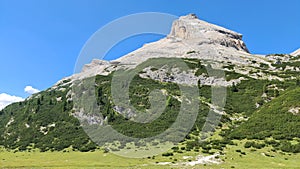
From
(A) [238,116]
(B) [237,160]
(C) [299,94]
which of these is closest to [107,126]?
(A) [238,116]

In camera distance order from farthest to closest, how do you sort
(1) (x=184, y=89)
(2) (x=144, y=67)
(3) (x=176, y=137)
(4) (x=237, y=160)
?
(2) (x=144, y=67) < (1) (x=184, y=89) < (3) (x=176, y=137) < (4) (x=237, y=160)

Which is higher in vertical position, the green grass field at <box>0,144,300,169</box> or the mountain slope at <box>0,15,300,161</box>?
the mountain slope at <box>0,15,300,161</box>

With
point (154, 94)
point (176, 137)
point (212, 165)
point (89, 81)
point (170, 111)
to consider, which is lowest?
point (212, 165)

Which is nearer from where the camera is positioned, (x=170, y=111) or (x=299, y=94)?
(x=299, y=94)

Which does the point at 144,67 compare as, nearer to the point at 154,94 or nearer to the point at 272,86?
the point at 154,94

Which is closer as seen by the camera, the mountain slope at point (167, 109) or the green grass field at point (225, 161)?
the green grass field at point (225, 161)

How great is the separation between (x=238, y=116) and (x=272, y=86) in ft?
79.2

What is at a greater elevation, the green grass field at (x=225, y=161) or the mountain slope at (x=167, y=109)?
the mountain slope at (x=167, y=109)

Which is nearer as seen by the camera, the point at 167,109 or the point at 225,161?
the point at 225,161

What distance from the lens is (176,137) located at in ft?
224

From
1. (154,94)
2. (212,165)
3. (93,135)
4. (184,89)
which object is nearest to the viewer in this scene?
(212,165)

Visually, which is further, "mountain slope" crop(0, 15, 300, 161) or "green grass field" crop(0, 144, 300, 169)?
"mountain slope" crop(0, 15, 300, 161)

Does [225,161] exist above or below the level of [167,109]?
below

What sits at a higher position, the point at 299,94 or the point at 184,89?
the point at 184,89
